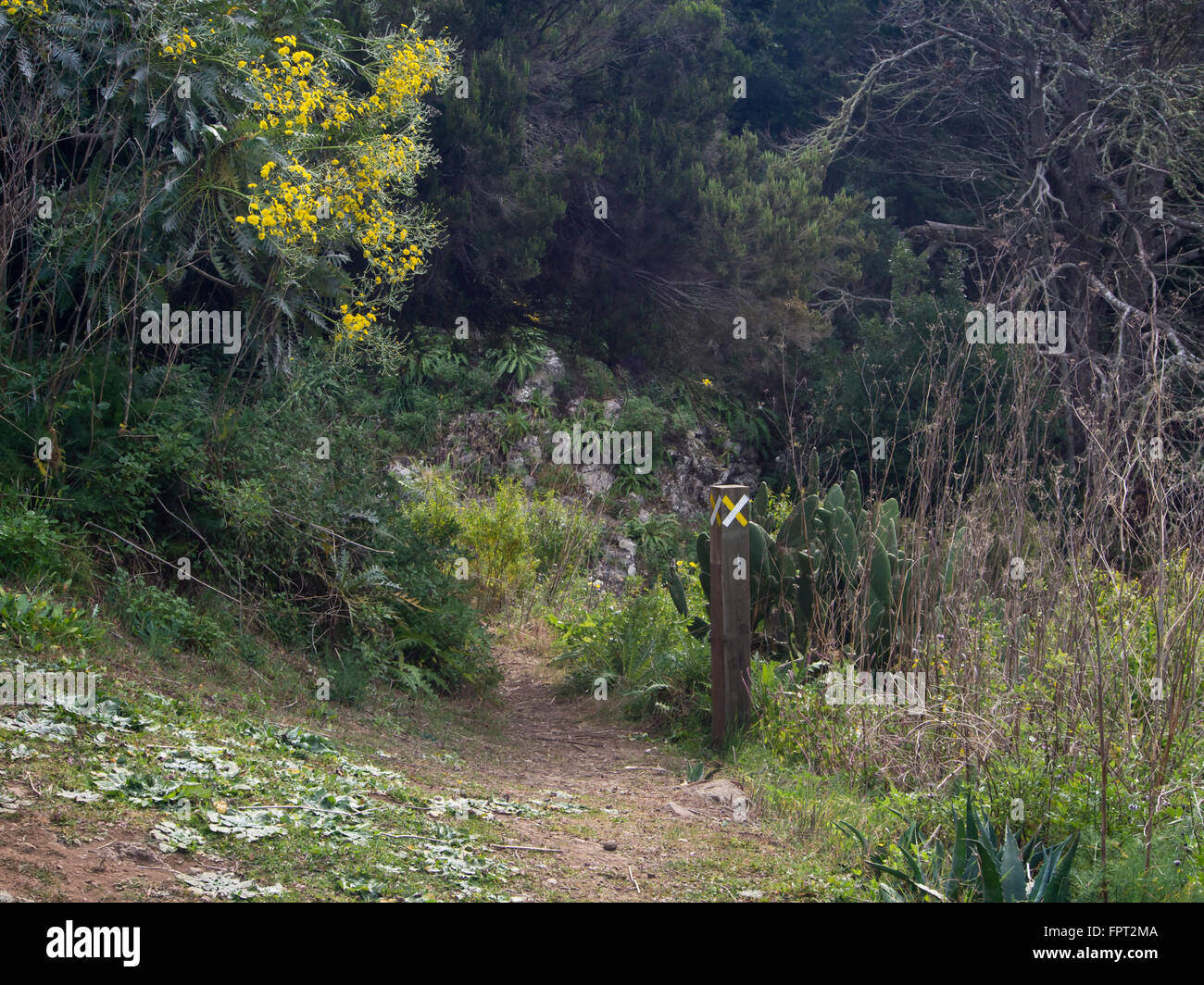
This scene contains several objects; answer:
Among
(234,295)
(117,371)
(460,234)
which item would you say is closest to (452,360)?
(460,234)

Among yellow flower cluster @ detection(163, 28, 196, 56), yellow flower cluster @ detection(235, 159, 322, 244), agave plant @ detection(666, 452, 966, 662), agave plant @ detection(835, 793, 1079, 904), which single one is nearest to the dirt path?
agave plant @ detection(835, 793, 1079, 904)

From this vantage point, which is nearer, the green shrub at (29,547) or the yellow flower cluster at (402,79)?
the green shrub at (29,547)

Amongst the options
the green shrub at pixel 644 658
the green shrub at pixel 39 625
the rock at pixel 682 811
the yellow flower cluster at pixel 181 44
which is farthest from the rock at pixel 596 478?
the green shrub at pixel 39 625

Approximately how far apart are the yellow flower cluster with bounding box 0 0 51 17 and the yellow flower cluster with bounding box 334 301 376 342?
2445 mm

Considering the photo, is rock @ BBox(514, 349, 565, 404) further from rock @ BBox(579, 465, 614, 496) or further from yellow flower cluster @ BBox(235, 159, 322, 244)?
yellow flower cluster @ BBox(235, 159, 322, 244)

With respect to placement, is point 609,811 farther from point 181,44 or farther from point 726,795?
point 181,44

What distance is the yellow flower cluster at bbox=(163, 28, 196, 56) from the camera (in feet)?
21.2

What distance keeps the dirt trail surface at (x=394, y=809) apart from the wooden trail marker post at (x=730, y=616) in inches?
15.2

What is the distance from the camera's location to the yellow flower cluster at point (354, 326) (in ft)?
23.7

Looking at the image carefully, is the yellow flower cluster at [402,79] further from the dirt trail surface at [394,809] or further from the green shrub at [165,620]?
the dirt trail surface at [394,809]

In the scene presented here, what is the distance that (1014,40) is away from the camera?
15727 mm

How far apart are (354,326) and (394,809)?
155 inches

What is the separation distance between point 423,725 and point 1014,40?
1429cm

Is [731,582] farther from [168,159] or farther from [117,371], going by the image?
[168,159]
